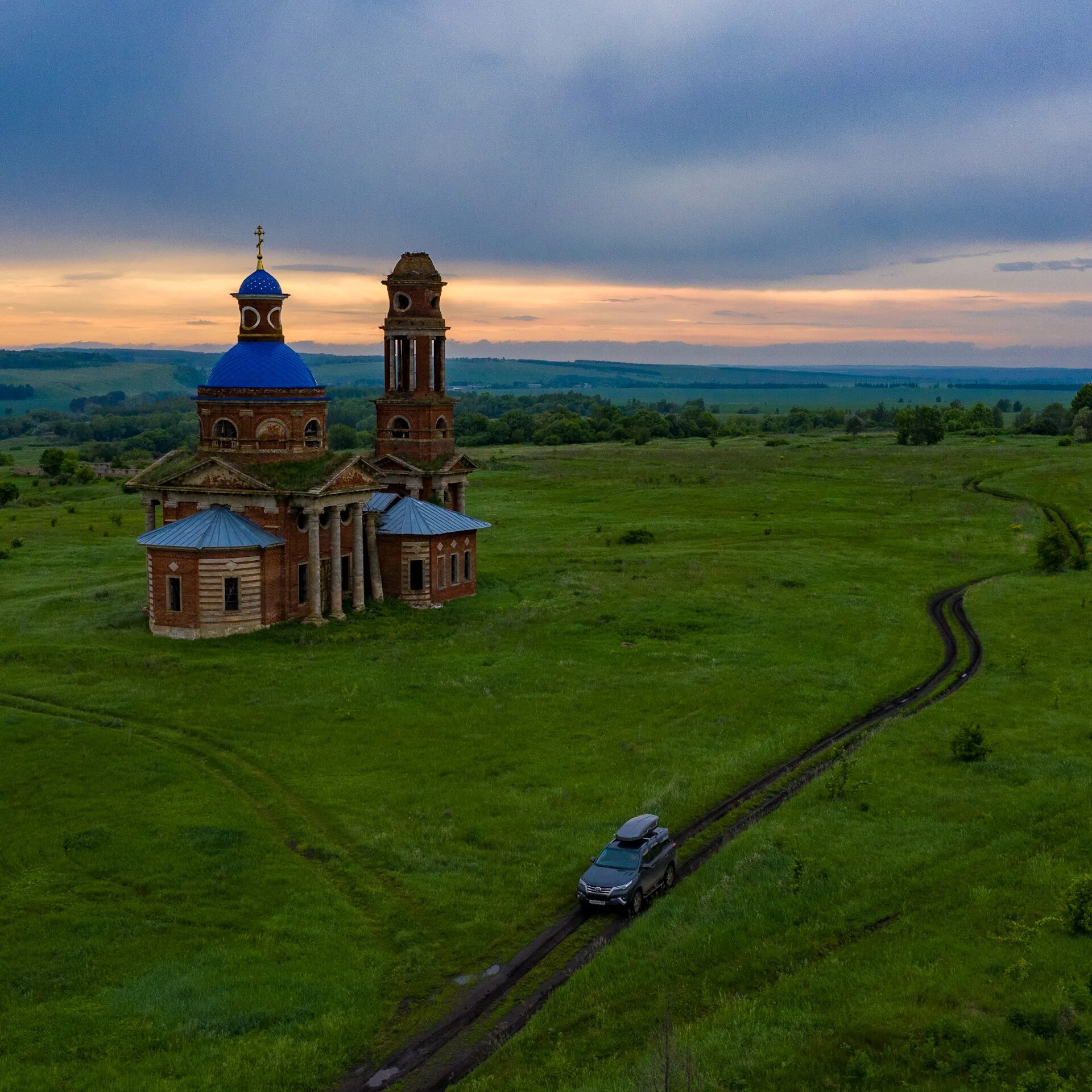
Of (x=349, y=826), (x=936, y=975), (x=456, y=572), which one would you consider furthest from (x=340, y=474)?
(x=936, y=975)

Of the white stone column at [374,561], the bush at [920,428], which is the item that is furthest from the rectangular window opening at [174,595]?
the bush at [920,428]

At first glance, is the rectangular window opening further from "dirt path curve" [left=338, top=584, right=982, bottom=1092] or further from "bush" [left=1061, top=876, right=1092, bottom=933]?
"bush" [left=1061, top=876, right=1092, bottom=933]

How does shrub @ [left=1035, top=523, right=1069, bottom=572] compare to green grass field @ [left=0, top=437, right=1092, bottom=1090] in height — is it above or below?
above

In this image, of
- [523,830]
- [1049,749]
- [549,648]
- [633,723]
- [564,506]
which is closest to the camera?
[523,830]

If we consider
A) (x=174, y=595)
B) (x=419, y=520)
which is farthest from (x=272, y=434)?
(x=419, y=520)

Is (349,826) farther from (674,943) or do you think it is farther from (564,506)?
(564,506)

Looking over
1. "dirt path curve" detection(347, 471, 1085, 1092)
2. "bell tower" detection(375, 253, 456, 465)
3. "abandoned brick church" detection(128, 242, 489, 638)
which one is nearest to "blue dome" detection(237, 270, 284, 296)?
"abandoned brick church" detection(128, 242, 489, 638)
